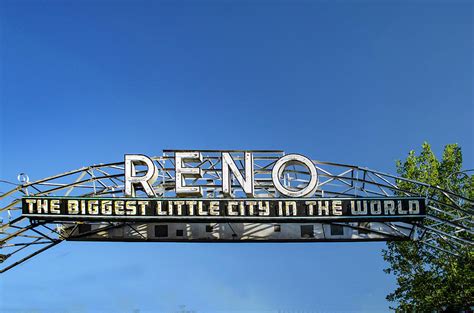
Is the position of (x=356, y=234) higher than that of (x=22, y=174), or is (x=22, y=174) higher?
(x=22, y=174)

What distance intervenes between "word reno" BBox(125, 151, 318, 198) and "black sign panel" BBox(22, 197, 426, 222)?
0.70m

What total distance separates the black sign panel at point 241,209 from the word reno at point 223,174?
2.29 feet

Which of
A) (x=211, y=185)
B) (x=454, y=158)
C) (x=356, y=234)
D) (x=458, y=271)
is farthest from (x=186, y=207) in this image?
(x=454, y=158)

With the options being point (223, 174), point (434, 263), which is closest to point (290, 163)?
point (223, 174)

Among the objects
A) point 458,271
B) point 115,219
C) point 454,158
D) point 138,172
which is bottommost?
point 458,271

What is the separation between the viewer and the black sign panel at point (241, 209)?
25.0 meters

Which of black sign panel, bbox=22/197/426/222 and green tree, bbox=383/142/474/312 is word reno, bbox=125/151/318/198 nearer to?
black sign panel, bbox=22/197/426/222

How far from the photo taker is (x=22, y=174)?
2742 cm

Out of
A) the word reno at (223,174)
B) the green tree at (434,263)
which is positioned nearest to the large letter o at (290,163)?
the word reno at (223,174)

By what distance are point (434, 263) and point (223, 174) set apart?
18.1m

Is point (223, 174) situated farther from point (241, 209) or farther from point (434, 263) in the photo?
point (434, 263)

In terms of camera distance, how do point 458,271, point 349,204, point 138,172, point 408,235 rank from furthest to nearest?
point 458,271
point 408,235
point 138,172
point 349,204

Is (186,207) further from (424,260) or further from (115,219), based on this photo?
(424,260)

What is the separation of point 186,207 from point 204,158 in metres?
3.11
